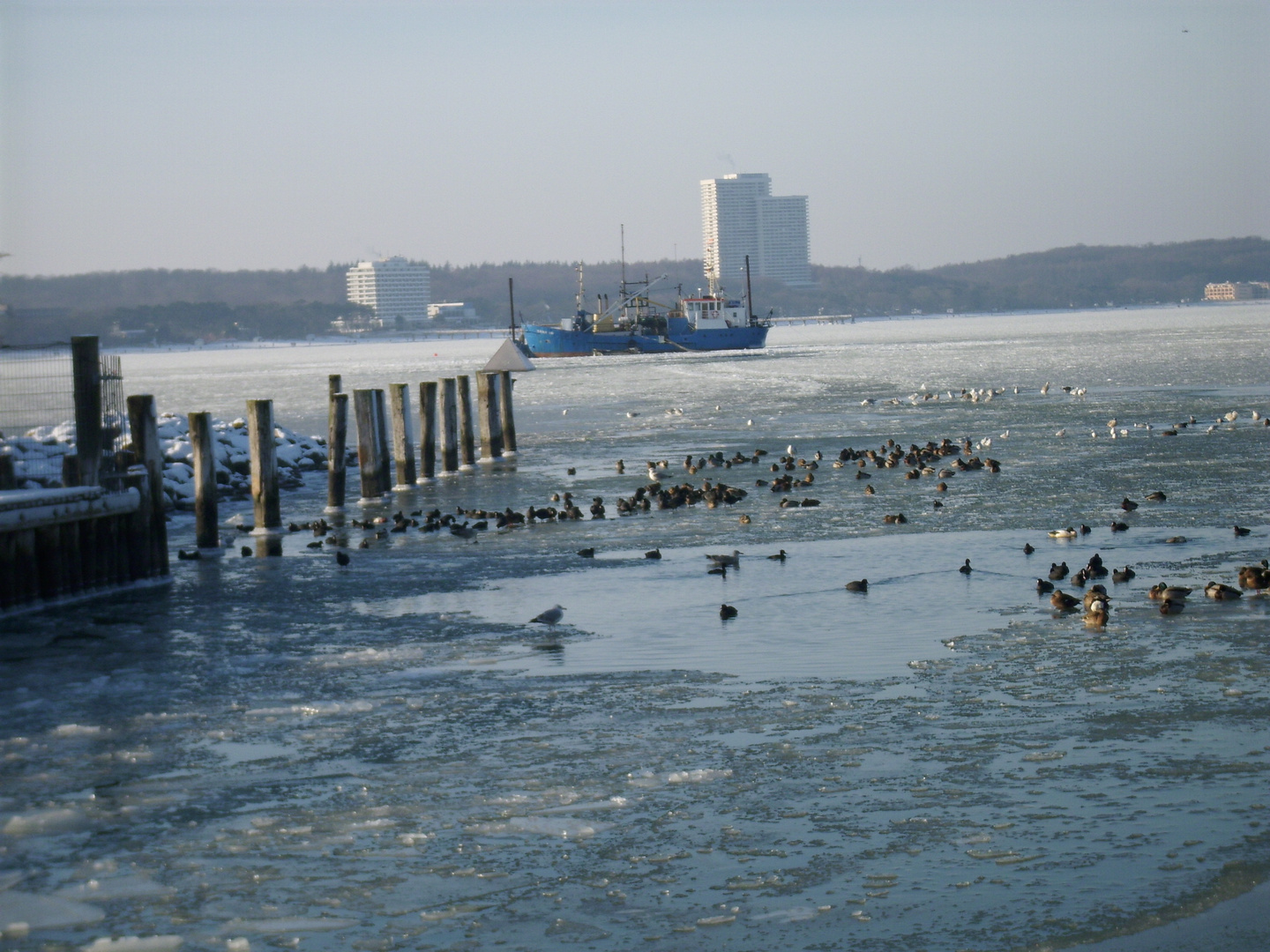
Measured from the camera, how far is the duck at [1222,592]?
11.5 m

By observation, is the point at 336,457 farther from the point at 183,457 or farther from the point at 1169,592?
the point at 1169,592

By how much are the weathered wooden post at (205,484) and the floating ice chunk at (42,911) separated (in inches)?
460

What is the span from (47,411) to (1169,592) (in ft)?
49.4

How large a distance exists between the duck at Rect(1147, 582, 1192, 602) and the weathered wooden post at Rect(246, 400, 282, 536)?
1183cm

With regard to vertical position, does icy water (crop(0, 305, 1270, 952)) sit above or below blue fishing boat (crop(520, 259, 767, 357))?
below

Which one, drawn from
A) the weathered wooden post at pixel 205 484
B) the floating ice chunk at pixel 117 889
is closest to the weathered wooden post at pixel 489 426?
the weathered wooden post at pixel 205 484

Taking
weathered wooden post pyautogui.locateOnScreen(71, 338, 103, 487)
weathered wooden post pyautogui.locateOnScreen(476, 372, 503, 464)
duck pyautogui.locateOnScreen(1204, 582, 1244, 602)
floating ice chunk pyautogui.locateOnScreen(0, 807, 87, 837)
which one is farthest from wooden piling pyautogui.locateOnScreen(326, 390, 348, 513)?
floating ice chunk pyautogui.locateOnScreen(0, 807, 87, 837)

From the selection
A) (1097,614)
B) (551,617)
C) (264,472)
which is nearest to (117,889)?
(551,617)

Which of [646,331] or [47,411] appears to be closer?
[47,411]

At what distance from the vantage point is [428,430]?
27.1 metres

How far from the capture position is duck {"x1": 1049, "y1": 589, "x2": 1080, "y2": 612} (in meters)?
11.5

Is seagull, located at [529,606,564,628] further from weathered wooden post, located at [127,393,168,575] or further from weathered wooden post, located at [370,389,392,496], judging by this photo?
weathered wooden post, located at [370,389,392,496]

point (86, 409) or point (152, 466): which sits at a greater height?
point (86, 409)

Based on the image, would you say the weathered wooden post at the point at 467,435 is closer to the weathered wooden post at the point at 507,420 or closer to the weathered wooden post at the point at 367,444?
the weathered wooden post at the point at 507,420
